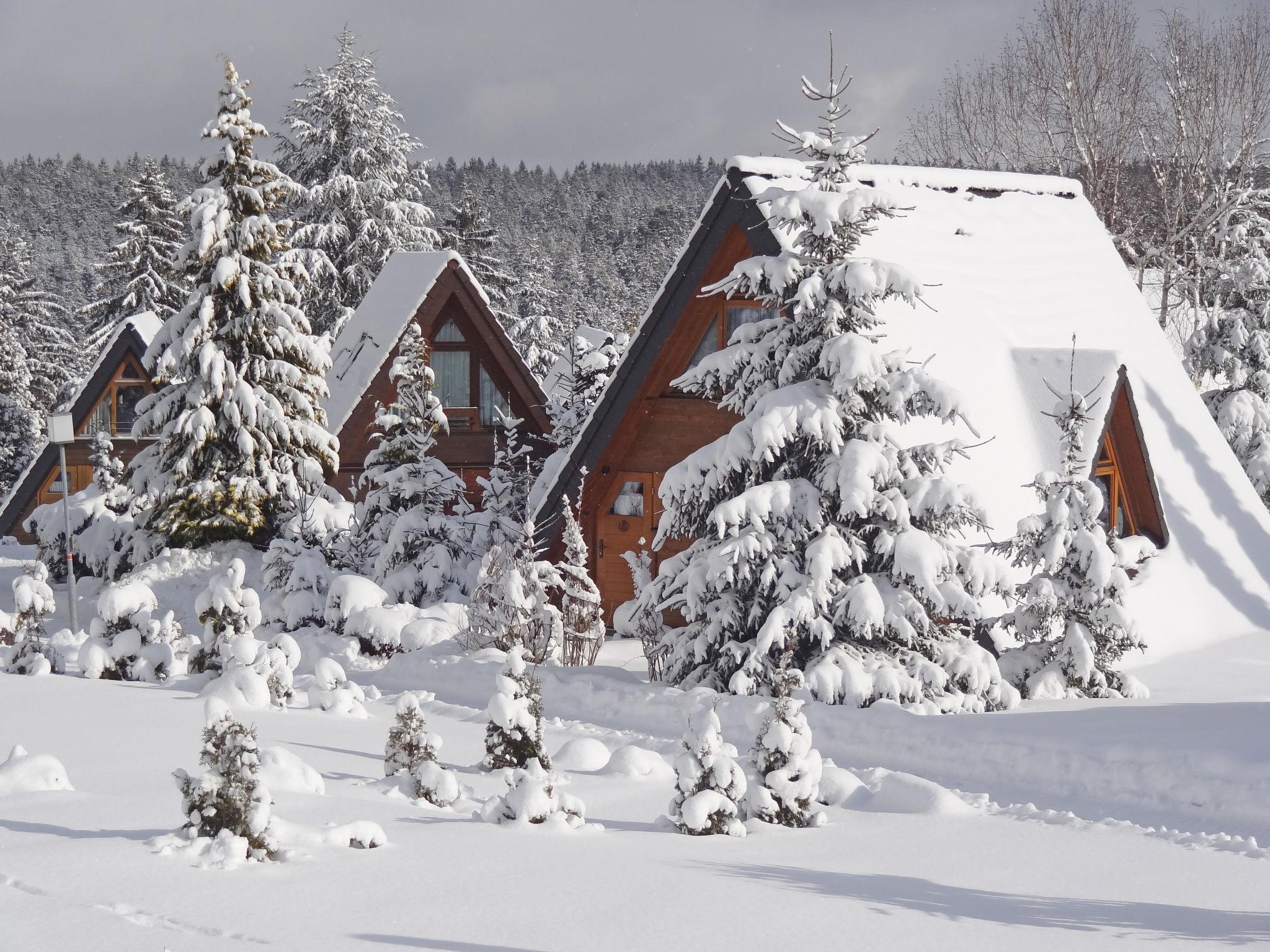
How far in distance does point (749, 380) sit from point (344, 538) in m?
9.00

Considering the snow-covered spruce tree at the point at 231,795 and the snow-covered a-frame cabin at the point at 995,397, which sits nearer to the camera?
the snow-covered spruce tree at the point at 231,795

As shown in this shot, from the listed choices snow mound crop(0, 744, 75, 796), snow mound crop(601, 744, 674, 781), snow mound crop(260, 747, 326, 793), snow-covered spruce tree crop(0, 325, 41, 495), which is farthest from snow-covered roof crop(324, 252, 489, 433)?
snow-covered spruce tree crop(0, 325, 41, 495)

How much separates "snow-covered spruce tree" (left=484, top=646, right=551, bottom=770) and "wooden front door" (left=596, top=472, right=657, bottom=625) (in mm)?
9043

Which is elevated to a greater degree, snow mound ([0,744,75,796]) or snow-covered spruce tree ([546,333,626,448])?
Answer: snow-covered spruce tree ([546,333,626,448])

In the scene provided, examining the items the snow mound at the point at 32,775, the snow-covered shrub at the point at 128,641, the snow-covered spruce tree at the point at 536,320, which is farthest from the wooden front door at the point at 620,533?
the snow-covered spruce tree at the point at 536,320

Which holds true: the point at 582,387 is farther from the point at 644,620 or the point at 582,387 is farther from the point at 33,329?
the point at 33,329

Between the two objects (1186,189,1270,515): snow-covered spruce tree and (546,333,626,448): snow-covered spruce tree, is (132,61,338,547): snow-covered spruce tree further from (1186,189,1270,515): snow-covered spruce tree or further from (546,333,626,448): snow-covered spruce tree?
(1186,189,1270,515): snow-covered spruce tree

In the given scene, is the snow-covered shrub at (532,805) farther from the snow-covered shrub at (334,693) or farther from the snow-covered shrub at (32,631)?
the snow-covered shrub at (32,631)

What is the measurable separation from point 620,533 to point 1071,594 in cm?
726

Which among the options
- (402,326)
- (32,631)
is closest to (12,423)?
(402,326)

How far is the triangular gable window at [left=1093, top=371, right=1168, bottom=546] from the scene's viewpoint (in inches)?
674

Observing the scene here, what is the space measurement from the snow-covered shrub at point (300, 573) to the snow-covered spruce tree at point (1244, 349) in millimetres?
16475

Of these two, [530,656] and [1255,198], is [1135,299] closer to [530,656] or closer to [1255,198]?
[1255,198]

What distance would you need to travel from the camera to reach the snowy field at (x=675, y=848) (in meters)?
5.71
